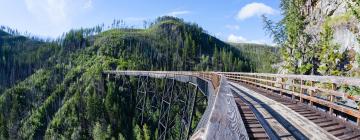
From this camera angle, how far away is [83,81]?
11681 centimetres

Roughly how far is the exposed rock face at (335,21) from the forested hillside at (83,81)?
1784 inches

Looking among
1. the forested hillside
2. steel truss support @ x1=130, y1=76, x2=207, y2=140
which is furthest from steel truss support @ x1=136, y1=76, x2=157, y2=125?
the forested hillside

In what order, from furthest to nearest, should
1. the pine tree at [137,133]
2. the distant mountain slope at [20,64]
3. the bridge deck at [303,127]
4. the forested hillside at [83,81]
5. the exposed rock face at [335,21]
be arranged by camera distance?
the distant mountain slope at [20,64] → the forested hillside at [83,81] → the pine tree at [137,133] → the exposed rock face at [335,21] → the bridge deck at [303,127]

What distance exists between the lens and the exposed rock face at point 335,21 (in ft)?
83.6

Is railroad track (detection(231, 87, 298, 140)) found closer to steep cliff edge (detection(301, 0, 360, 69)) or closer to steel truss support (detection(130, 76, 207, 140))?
steel truss support (detection(130, 76, 207, 140))

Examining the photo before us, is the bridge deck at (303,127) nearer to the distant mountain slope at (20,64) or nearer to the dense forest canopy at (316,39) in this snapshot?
the dense forest canopy at (316,39)

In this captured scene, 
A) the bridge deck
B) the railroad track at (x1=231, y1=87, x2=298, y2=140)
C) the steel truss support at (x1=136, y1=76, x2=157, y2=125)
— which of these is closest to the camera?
the railroad track at (x1=231, y1=87, x2=298, y2=140)

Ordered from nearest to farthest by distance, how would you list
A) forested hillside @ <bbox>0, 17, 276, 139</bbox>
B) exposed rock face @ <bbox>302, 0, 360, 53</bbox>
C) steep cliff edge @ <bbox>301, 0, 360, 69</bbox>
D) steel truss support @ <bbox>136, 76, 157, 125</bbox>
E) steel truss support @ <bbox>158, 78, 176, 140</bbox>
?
1. steel truss support @ <bbox>158, 78, 176, 140</bbox>
2. steep cliff edge @ <bbox>301, 0, 360, 69</bbox>
3. exposed rock face @ <bbox>302, 0, 360, 53</bbox>
4. steel truss support @ <bbox>136, 76, 157, 125</bbox>
5. forested hillside @ <bbox>0, 17, 276, 139</bbox>

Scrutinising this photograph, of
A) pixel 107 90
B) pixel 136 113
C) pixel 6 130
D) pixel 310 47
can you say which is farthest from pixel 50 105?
pixel 310 47

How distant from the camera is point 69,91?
116 metres

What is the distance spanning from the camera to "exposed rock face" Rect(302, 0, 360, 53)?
25483 millimetres

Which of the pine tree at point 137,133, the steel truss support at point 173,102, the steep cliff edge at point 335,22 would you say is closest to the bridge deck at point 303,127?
the steel truss support at point 173,102

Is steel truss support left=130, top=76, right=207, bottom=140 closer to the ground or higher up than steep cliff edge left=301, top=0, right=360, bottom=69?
closer to the ground

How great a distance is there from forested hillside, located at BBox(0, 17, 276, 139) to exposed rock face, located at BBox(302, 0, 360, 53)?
45.3m
